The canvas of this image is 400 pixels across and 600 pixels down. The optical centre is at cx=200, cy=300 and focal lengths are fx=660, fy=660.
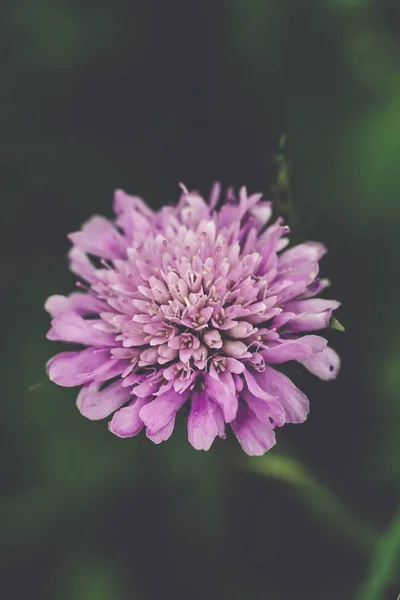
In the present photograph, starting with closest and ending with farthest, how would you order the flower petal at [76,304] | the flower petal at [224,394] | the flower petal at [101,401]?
the flower petal at [224,394] → the flower petal at [101,401] → the flower petal at [76,304]

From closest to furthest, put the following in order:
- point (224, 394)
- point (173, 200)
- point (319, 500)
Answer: point (224, 394) < point (319, 500) < point (173, 200)

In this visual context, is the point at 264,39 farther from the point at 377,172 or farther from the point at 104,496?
the point at 104,496

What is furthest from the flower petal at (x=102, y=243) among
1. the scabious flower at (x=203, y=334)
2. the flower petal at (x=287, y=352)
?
the flower petal at (x=287, y=352)

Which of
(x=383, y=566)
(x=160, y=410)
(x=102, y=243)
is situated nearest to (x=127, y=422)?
(x=160, y=410)

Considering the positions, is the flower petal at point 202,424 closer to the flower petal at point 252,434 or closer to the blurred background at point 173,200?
the flower petal at point 252,434

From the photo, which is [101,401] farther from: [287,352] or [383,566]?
[383,566]

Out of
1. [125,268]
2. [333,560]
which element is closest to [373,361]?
[333,560]
